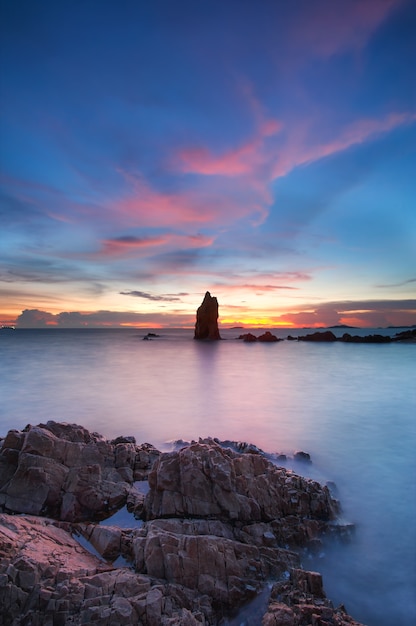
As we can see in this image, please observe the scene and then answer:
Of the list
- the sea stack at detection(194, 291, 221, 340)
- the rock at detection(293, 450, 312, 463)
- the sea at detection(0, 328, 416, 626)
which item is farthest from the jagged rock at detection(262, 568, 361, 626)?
the sea stack at detection(194, 291, 221, 340)

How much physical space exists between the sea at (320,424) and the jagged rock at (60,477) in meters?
4.01

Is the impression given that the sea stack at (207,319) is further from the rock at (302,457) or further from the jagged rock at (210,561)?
the jagged rock at (210,561)

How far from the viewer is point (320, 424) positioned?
15852 mm

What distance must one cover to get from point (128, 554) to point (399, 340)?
9777 centimetres

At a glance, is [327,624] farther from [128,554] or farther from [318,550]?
[128,554]

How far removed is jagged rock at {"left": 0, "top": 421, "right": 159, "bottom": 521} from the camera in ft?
23.5

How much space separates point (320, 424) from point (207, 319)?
75.0 m

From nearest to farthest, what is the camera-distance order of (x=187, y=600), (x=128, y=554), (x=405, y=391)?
(x=187, y=600) < (x=128, y=554) < (x=405, y=391)

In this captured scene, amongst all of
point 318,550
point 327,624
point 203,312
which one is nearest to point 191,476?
point 318,550

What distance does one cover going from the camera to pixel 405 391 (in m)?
24.5

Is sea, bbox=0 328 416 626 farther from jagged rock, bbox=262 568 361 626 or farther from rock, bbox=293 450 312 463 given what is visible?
jagged rock, bbox=262 568 361 626

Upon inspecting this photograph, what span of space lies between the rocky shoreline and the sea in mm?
885

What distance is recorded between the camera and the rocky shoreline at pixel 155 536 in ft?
15.8

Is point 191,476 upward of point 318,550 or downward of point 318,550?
upward
